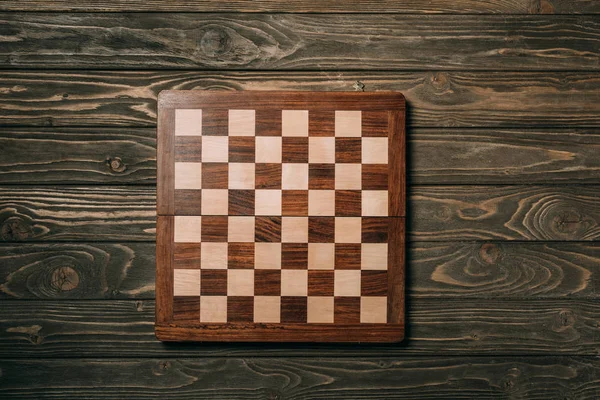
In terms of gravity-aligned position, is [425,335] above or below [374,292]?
below

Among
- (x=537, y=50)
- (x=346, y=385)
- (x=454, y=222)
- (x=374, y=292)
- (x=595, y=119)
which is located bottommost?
(x=346, y=385)

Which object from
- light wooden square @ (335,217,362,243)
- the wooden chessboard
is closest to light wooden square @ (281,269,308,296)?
the wooden chessboard

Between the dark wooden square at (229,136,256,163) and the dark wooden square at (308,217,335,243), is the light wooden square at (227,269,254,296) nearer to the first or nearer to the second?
the dark wooden square at (308,217,335,243)

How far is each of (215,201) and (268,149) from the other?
Result: 0.20 metres

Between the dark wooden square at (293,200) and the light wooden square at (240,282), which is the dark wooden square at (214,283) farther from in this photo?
the dark wooden square at (293,200)

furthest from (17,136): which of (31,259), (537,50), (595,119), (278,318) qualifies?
(595,119)

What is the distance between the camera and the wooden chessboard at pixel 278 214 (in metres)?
1.18

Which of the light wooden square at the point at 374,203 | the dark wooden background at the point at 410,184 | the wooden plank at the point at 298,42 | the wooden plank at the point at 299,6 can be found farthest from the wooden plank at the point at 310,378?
the wooden plank at the point at 299,6

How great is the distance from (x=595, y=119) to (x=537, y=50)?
250 millimetres

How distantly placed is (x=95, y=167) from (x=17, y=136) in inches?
9.0

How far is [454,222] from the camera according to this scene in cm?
121

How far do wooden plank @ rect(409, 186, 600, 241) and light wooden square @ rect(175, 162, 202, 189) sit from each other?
0.58 meters

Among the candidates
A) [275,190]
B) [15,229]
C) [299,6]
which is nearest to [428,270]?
[275,190]

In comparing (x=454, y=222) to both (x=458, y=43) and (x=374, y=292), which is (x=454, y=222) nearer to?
(x=374, y=292)
